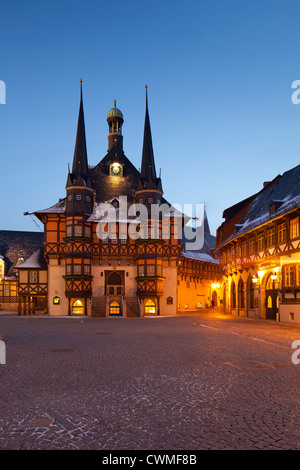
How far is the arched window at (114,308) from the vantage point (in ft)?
145

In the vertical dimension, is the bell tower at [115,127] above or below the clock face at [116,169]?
above

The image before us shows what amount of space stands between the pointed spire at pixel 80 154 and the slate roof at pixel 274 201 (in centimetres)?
1810

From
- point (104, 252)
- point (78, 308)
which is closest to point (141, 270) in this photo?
point (104, 252)

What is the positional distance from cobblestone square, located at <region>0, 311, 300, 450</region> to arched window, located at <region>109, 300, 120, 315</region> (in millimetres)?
30227

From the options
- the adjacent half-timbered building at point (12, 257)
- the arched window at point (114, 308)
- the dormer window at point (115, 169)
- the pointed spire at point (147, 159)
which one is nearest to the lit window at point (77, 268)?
the arched window at point (114, 308)

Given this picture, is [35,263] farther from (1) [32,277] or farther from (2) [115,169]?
(2) [115,169]

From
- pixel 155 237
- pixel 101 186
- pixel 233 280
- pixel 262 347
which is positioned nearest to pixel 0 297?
pixel 101 186

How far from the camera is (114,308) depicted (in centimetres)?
4447

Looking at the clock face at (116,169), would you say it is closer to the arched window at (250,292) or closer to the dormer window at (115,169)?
the dormer window at (115,169)

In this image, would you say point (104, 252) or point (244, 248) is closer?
point (244, 248)

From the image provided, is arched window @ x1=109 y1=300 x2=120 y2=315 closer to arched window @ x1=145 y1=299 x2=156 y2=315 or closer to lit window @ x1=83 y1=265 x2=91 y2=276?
arched window @ x1=145 y1=299 x2=156 y2=315

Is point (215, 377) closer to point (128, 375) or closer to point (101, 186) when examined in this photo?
point (128, 375)

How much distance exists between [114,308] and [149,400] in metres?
37.5
